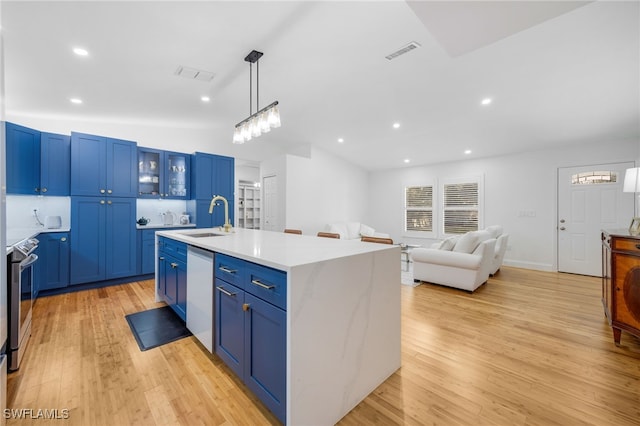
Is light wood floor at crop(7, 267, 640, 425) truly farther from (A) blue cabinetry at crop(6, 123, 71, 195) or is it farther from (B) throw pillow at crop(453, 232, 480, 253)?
(A) blue cabinetry at crop(6, 123, 71, 195)

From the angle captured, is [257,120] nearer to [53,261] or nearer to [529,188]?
[53,261]

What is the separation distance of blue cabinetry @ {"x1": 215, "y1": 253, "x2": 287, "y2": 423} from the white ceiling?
1.70m

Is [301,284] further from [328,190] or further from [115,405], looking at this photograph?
[328,190]

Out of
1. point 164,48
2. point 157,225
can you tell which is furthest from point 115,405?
point 157,225

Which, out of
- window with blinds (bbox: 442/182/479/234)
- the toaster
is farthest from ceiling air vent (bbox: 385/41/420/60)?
the toaster

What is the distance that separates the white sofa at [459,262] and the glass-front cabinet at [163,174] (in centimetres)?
450

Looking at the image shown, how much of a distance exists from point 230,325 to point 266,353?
0.47m

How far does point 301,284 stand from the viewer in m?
1.33

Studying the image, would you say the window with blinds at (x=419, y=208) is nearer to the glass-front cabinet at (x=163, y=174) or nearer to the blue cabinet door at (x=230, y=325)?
the glass-front cabinet at (x=163, y=174)

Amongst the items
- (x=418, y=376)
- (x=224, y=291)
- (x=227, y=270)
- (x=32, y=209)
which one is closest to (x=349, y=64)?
(x=227, y=270)

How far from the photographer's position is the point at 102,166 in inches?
159

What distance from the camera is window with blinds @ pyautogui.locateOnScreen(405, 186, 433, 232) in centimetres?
685

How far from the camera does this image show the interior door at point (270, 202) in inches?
247

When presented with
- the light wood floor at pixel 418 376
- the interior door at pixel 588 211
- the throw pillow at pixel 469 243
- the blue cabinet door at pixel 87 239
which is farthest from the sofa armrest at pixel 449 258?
the blue cabinet door at pixel 87 239
